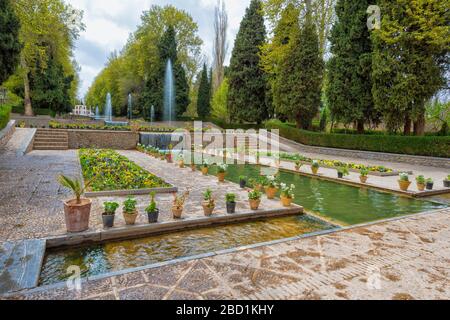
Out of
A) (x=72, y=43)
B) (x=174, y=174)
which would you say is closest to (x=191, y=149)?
(x=174, y=174)

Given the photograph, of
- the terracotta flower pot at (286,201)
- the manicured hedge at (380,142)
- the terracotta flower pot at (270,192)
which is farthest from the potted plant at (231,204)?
the manicured hedge at (380,142)

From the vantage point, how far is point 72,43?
3428cm

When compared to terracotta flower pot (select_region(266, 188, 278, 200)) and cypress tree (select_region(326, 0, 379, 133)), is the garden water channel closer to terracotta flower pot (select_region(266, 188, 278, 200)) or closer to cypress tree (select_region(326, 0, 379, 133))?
terracotta flower pot (select_region(266, 188, 278, 200))

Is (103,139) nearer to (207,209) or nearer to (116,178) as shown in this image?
(116,178)

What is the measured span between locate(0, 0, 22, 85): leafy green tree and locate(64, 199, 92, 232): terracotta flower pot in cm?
1048

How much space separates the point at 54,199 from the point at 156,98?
3361cm

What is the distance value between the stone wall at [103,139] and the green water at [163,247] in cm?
1708

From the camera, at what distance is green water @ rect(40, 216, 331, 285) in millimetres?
3889

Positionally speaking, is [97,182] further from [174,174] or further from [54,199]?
[174,174]

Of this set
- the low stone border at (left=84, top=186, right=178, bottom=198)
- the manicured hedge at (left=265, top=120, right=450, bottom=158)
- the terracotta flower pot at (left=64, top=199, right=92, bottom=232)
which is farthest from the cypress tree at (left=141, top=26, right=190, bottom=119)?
the terracotta flower pot at (left=64, top=199, right=92, bottom=232)

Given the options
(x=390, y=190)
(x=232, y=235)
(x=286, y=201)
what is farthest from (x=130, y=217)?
(x=390, y=190)

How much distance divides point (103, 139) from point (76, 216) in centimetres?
1695

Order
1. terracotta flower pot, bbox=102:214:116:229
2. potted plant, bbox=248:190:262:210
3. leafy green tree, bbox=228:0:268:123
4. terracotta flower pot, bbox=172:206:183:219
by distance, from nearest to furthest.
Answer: terracotta flower pot, bbox=102:214:116:229 < terracotta flower pot, bbox=172:206:183:219 < potted plant, bbox=248:190:262:210 < leafy green tree, bbox=228:0:268:123

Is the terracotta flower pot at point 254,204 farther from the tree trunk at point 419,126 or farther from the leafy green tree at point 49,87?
the leafy green tree at point 49,87
